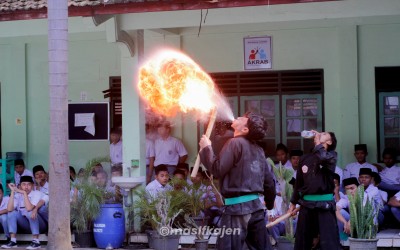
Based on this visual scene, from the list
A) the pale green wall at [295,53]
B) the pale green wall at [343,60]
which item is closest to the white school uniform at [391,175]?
the pale green wall at [343,60]

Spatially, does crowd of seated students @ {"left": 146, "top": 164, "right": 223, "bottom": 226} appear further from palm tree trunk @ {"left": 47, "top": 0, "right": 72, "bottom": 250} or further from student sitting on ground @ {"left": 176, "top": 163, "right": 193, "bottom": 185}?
palm tree trunk @ {"left": 47, "top": 0, "right": 72, "bottom": 250}

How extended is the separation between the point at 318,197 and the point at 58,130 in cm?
311

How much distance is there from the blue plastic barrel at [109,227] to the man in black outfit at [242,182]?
360 centimetres

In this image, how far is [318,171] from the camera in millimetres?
9641

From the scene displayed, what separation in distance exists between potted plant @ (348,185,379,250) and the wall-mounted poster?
361cm

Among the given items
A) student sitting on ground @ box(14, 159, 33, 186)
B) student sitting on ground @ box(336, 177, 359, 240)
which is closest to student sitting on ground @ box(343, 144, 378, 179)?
student sitting on ground @ box(336, 177, 359, 240)

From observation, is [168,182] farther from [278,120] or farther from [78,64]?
[78,64]

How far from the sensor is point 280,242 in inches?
432

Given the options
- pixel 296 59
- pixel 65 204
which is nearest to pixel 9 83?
pixel 296 59

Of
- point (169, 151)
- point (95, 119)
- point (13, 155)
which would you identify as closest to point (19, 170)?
point (13, 155)

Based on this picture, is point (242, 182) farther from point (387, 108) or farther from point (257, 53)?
point (387, 108)

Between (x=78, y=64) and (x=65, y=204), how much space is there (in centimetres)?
560

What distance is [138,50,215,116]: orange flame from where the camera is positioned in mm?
9211

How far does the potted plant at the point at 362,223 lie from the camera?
1038 centimetres
